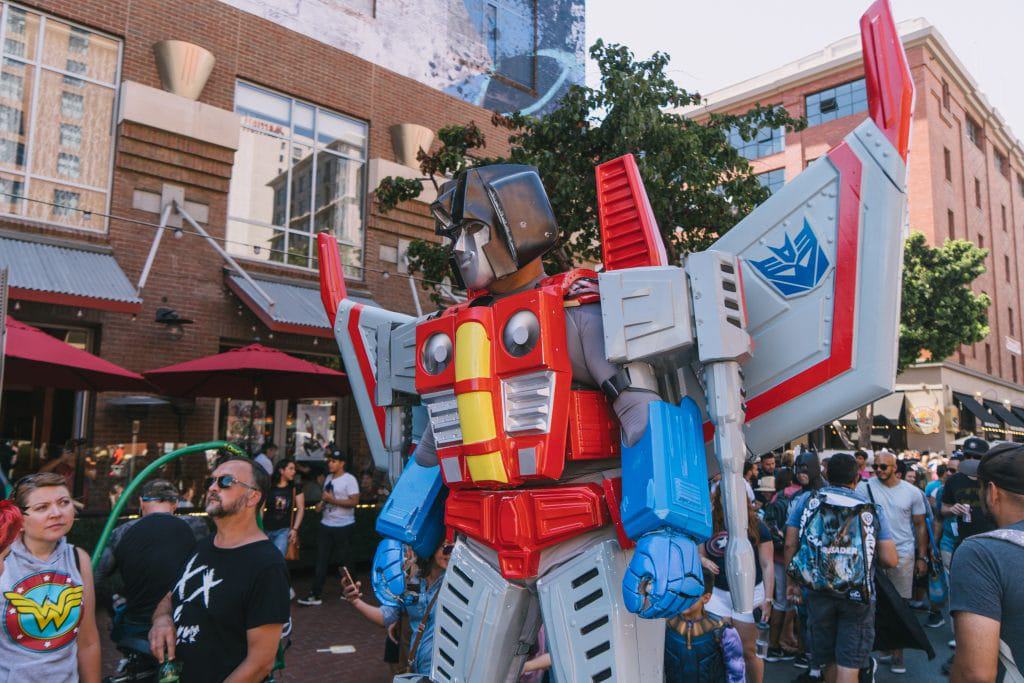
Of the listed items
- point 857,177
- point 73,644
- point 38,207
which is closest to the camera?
point 857,177

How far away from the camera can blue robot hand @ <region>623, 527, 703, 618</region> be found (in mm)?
2193

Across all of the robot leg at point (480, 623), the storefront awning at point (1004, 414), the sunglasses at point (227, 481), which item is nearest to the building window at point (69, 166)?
the sunglasses at point (227, 481)

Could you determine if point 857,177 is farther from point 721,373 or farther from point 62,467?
point 62,467

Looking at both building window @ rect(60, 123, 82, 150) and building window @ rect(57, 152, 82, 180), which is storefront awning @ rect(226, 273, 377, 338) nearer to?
building window @ rect(57, 152, 82, 180)

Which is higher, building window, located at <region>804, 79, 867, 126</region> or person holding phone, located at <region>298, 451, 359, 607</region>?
building window, located at <region>804, 79, 867, 126</region>

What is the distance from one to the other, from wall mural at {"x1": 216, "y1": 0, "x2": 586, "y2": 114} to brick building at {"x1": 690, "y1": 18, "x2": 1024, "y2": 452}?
11433mm

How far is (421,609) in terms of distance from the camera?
379cm

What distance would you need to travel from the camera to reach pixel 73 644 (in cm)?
277

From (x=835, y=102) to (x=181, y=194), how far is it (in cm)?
2486

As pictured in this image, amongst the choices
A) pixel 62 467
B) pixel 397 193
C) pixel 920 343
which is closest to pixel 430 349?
pixel 62 467

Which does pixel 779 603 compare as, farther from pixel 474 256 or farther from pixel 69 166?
pixel 69 166

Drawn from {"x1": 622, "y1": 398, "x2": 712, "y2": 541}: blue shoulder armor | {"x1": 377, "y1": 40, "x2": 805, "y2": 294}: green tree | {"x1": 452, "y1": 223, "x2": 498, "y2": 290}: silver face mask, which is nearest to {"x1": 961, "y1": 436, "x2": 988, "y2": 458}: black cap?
{"x1": 377, "y1": 40, "x2": 805, "y2": 294}: green tree

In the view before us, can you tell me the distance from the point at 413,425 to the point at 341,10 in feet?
36.6

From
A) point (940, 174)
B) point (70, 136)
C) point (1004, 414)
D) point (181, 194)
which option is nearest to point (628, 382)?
point (181, 194)
